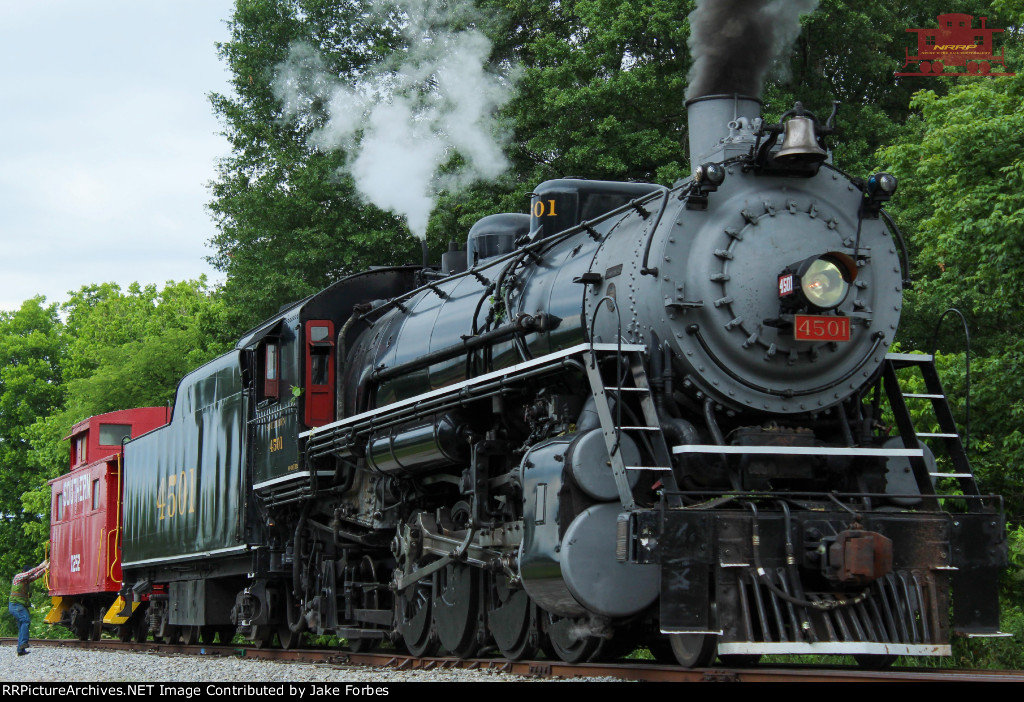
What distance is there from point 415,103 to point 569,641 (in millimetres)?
14373

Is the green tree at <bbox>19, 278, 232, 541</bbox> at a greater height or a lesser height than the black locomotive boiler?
greater

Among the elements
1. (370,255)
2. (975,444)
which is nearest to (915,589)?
(975,444)

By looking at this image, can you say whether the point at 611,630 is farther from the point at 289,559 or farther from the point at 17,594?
the point at 17,594

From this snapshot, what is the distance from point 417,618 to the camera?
9789 mm

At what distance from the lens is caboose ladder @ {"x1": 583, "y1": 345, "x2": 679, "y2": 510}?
6633 mm

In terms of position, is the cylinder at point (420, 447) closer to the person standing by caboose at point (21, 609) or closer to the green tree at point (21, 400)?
the person standing by caboose at point (21, 609)

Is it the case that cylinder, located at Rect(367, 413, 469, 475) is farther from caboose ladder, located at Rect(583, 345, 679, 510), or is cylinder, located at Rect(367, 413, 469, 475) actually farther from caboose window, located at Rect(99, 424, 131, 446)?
caboose window, located at Rect(99, 424, 131, 446)

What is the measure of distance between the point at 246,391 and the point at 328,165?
11.9 m

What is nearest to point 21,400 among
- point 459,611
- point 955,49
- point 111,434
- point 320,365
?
point 111,434

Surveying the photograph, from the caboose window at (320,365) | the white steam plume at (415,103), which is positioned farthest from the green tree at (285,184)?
the caboose window at (320,365)

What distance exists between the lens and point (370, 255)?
22828 millimetres

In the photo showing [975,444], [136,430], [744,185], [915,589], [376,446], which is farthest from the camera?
[136,430]

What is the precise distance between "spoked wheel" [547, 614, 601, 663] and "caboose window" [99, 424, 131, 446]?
43.2 ft

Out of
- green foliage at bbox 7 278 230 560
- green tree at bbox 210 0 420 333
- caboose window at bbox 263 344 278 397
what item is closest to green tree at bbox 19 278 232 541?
green foliage at bbox 7 278 230 560
